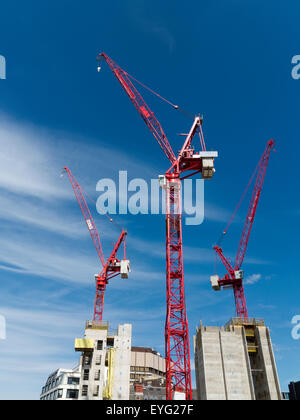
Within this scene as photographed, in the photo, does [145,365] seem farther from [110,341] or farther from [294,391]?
[110,341]

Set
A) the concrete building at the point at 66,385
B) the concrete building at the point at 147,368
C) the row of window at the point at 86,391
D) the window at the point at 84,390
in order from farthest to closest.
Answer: the concrete building at the point at 147,368 < the concrete building at the point at 66,385 < the window at the point at 84,390 < the row of window at the point at 86,391

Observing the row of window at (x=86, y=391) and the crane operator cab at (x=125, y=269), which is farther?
the crane operator cab at (x=125, y=269)

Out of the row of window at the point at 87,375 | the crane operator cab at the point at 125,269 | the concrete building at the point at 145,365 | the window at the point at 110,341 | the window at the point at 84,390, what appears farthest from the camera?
the concrete building at the point at 145,365

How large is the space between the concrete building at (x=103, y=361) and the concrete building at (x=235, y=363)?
18.8 m

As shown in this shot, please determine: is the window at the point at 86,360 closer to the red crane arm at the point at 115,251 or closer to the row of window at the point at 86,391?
the row of window at the point at 86,391

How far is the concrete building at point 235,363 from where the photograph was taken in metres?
73.1

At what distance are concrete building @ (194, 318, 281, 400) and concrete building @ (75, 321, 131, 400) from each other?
1884cm

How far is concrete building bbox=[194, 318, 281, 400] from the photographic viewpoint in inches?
2879

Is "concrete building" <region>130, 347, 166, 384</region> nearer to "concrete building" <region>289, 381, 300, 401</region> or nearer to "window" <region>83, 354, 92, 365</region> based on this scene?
"concrete building" <region>289, 381, 300, 401</region>

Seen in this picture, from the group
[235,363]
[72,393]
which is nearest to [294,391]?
[235,363]

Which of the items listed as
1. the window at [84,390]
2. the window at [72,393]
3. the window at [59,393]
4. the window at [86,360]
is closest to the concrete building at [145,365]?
the window at [72,393]

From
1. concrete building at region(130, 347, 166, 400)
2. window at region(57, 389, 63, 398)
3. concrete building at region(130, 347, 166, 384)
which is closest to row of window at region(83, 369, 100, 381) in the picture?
window at region(57, 389, 63, 398)
